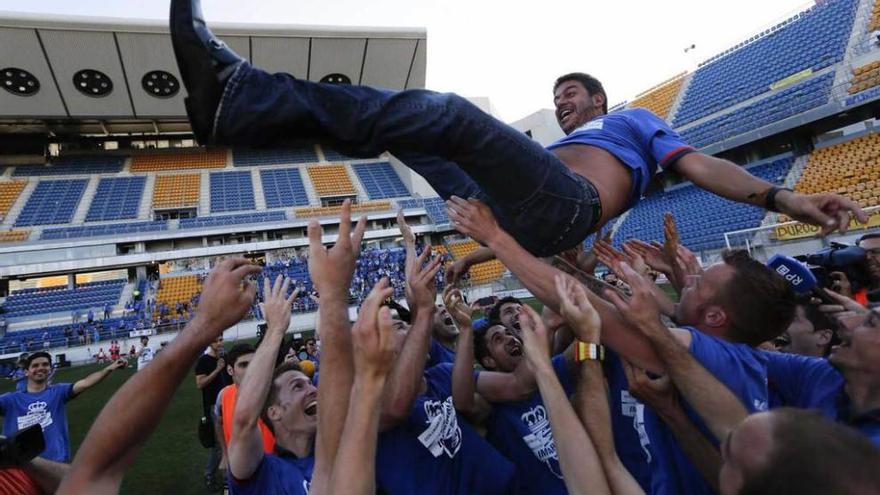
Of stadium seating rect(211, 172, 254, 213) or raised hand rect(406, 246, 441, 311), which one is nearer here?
raised hand rect(406, 246, 441, 311)

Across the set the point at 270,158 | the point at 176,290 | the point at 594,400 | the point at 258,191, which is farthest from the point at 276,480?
the point at 270,158

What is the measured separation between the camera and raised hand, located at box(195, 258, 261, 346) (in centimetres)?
144

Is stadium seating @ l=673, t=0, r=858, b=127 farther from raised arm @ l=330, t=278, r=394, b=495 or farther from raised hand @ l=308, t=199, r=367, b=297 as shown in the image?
raised arm @ l=330, t=278, r=394, b=495

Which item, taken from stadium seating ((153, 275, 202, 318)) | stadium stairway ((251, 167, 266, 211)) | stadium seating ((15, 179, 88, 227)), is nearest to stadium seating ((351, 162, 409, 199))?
stadium stairway ((251, 167, 266, 211))

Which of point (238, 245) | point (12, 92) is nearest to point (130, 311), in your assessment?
point (238, 245)

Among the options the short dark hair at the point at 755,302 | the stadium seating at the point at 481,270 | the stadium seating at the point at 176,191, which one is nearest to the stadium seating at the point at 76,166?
the stadium seating at the point at 176,191

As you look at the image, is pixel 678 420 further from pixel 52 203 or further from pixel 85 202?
pixel 52 203

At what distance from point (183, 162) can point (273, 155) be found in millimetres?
6036

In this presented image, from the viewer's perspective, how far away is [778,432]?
1.01 metres

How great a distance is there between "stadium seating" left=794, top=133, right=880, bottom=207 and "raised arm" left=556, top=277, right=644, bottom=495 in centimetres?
1746

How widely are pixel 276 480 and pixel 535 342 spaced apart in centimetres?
144

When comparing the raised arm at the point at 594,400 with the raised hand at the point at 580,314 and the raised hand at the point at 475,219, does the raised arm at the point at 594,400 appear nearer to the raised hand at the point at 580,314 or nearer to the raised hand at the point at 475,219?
the raised hand at the point at 580,314

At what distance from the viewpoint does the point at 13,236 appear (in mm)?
24469

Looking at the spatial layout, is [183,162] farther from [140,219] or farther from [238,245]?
[238,245]
